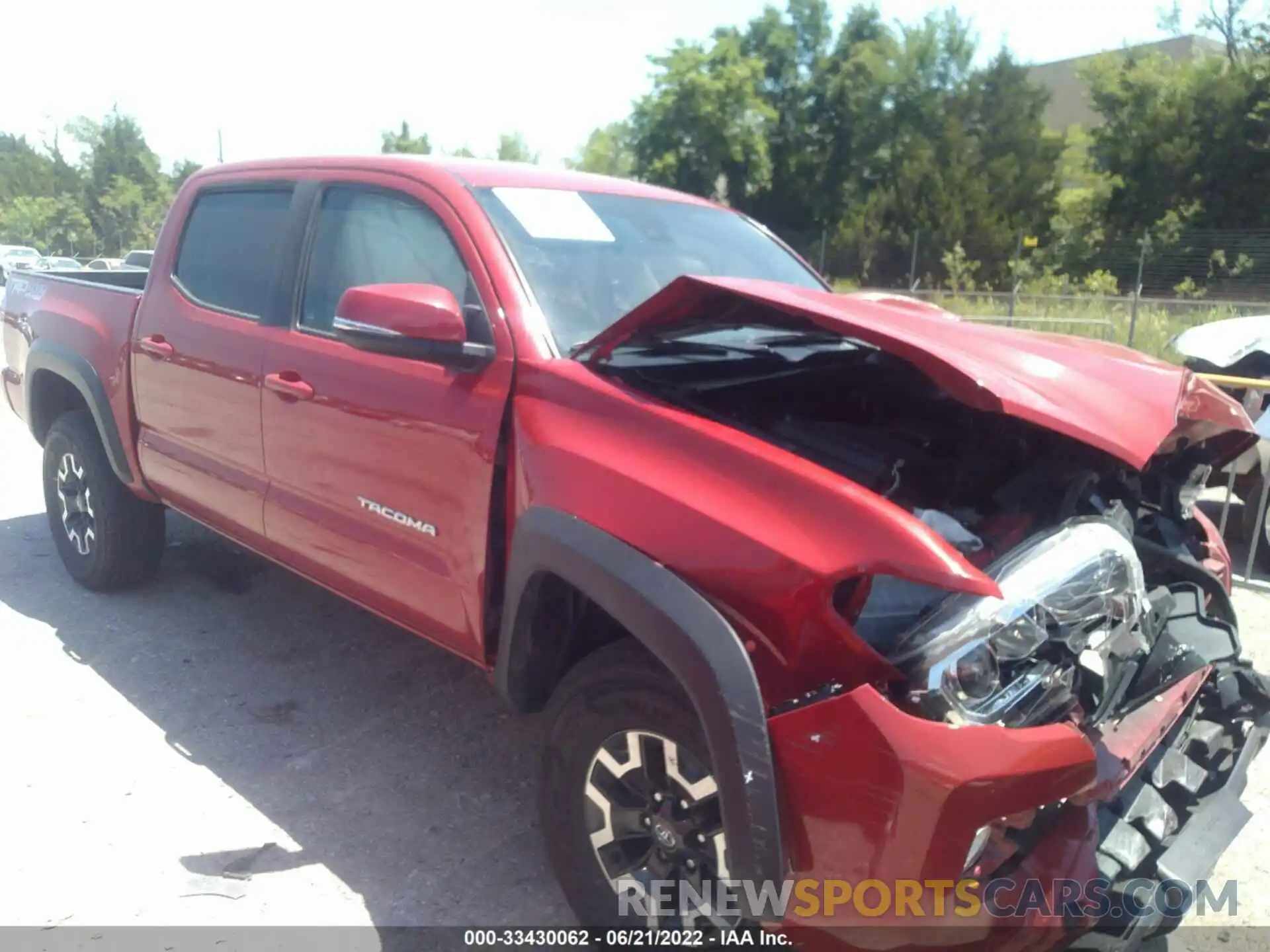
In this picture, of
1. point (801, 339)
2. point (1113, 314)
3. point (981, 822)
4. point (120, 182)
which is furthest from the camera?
A: point (120, 182)

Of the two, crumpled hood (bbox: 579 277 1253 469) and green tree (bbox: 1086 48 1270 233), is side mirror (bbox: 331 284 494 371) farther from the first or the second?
green tree (bbox: 1086 48 1270 233)

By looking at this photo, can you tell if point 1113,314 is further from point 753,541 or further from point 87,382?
point 753,541

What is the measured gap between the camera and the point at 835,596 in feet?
6.98

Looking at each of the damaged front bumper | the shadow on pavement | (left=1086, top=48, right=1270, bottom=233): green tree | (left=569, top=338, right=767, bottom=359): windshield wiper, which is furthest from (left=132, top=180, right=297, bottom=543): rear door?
(left=1086, top=48, right=1270, bottom=233): green tree

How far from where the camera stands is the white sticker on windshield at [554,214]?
3238 mm

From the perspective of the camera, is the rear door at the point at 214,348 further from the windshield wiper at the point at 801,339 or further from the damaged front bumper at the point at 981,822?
the damaged front bumper at the point at 981,822

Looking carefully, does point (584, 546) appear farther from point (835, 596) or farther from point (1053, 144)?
point (1053, 144)

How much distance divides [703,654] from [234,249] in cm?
291

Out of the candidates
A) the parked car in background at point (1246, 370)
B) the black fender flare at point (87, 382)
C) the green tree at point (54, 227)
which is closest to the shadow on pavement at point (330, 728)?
the black fender flare at point (87, 382)

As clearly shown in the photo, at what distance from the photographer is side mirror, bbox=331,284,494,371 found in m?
2.74

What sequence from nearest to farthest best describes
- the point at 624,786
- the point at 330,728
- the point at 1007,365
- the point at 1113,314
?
1. the point at 1007,365
2. the point at 624,786
3. the point at 330,728
4. the point at 1113,314

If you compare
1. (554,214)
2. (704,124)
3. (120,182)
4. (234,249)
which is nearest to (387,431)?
(554,214)

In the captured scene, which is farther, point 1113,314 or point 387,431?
point 1113,314

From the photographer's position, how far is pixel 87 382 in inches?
184
